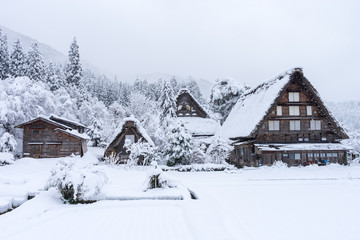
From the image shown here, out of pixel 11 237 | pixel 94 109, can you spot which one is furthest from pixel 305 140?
pixel 94 109

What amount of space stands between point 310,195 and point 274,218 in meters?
4.74

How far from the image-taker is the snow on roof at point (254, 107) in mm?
24391

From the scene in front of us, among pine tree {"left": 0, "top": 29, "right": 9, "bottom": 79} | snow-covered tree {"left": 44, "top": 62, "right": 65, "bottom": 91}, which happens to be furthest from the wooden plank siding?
pine tree {"left": 0, "top": 29, "right": 9, "bottom": 79}

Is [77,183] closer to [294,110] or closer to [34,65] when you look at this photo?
[294,110]

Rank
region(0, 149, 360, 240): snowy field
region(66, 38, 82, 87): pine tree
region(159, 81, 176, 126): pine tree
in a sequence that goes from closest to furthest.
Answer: region(0, 149, 360, 240): snowy field → region(159, 81, 176, 126): pine tree → region(66, 38, 82, 87): pine tree

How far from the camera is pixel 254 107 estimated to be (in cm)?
2773

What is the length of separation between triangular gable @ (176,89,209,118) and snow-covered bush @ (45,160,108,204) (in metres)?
29.7

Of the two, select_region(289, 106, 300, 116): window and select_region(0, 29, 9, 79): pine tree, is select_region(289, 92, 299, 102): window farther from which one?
select_region(0, 29, 9, 79): pine tree

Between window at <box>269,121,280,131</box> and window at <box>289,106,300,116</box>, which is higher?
window at <box>289,106,300,116</box>

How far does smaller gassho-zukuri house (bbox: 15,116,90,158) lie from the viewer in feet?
92.6

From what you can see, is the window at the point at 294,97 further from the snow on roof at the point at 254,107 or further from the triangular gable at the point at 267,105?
the snow on roof at the point at 254,107

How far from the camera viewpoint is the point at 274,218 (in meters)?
7.17

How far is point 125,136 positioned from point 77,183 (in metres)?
18.6

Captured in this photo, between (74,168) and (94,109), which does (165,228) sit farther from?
(94,109)
